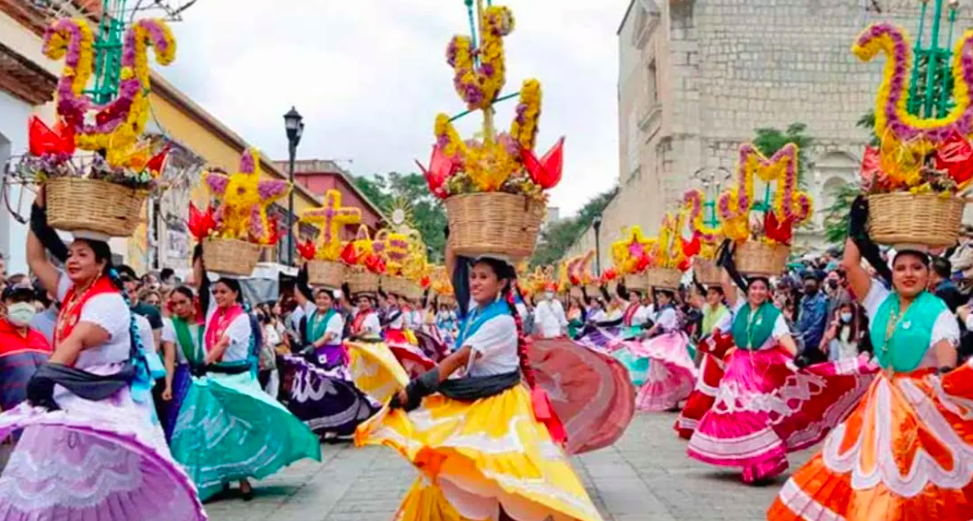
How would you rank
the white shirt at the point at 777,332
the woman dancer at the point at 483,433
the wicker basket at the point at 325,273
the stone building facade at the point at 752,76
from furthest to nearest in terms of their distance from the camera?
the stone building facade at the point at 752,76 < the wicker basket at the point at 325,273 < the white shirt at the point at 777,332 < the woman dancer at the point at 483,433

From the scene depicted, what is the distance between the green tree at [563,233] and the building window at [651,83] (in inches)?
1269

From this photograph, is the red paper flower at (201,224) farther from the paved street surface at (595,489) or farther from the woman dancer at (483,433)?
the woman dancer at (483,433)

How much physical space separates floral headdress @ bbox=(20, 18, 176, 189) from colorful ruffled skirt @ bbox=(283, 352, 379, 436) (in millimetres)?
6248

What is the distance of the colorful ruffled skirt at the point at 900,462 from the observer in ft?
18.6

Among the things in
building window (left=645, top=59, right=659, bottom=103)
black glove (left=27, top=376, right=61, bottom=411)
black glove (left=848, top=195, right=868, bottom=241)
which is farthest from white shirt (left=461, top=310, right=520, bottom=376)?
building window (left=645, top=59, right=659, bottom=103)

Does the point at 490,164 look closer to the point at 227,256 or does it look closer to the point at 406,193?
the point at 227,256

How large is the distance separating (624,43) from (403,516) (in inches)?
1902

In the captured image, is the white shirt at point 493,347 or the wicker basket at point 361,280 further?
the wicker basket at point 361,280

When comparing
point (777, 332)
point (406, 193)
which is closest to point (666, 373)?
point (777, 332)

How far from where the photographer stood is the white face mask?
7379mm

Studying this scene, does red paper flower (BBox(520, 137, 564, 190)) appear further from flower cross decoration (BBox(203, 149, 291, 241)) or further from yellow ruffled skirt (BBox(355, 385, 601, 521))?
flower cross decoration (BBox(203, 149, 291, 241))

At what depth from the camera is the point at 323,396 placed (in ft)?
40.3

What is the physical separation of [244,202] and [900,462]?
5.51 metres

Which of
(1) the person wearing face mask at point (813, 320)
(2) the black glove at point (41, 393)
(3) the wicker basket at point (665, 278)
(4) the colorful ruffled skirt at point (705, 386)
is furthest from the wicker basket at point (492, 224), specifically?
(3) the wicker basket at point (665, 278)
